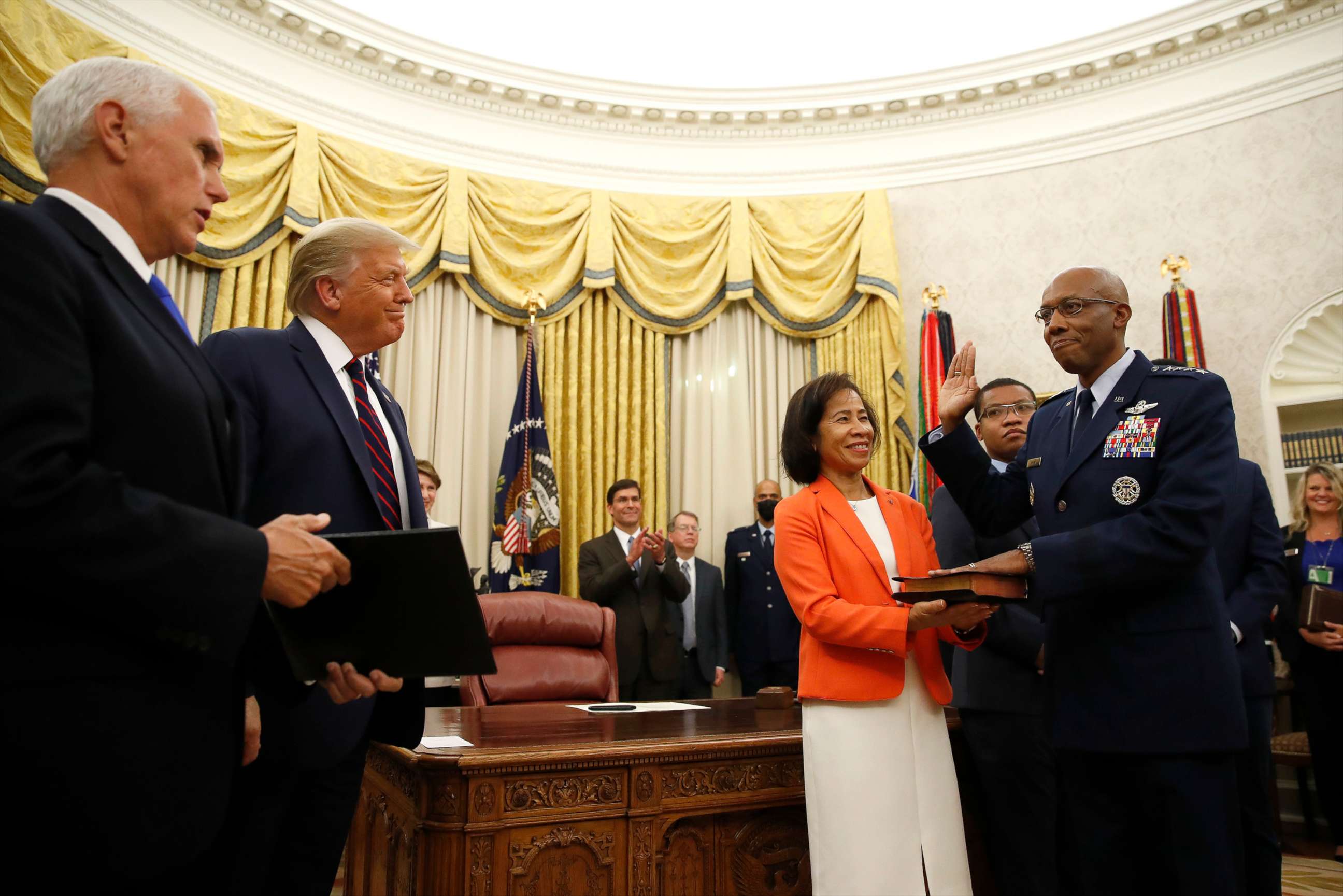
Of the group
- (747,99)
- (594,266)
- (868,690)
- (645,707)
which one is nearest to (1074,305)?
(868,690)

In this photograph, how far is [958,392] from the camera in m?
2.17

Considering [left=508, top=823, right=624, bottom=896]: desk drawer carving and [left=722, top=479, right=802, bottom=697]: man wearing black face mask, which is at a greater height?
[left=722, top=479, right=802, bottom=697]: man wearing black face mask

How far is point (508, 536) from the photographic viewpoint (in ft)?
19.2

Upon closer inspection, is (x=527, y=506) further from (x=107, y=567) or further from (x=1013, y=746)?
(x=107, y=567)

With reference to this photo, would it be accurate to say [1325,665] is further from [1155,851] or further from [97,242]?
[97,242]

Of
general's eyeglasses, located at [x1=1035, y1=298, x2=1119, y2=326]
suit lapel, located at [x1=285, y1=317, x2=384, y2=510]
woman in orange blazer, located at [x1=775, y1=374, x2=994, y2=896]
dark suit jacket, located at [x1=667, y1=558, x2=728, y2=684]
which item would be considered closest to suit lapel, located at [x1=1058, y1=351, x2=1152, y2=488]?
general's eyeglasses, located at [x1=1035, y1=298, x2=1119, y2=326]

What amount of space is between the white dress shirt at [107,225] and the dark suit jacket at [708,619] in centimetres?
452

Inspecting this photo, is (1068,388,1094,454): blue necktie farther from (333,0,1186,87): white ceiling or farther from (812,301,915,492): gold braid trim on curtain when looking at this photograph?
(333,0,1186,87): white ceiling

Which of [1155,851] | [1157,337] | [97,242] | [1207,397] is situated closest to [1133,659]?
[1155,851]

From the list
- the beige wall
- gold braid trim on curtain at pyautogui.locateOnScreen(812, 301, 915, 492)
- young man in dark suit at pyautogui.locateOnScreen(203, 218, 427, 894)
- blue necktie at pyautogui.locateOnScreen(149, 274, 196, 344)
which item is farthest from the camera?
gold braid trim on curtain at pyautogui.locateOnScreen(812, 301, 915, 492)

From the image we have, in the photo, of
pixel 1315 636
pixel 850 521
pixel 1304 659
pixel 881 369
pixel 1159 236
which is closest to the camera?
pixel 850 521

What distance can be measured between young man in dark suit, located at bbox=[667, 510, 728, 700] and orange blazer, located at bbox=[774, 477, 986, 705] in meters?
3.25

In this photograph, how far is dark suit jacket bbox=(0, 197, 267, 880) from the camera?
37.4 inches

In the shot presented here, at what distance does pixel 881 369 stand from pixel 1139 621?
16.8 ft
